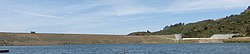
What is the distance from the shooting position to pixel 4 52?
103062 millimetres

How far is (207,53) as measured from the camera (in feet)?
269

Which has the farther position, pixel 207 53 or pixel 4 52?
pixel 4 52

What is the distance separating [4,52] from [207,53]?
137 feet
